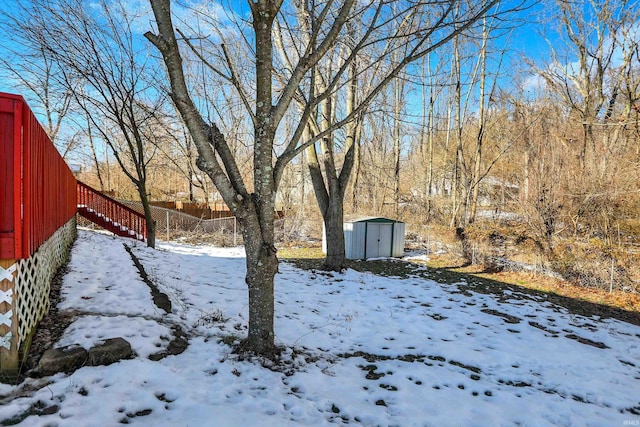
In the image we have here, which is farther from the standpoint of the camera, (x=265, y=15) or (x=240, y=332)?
(x=240, y=332)

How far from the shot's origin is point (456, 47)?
13.8 metres

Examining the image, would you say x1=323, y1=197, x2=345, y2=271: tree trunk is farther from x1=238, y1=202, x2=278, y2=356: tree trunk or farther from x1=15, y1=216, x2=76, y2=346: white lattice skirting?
x1=15, y1=216, x2=76, y2=346: white lattice skirting

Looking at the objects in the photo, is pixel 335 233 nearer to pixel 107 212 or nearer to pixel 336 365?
pixel 336 365

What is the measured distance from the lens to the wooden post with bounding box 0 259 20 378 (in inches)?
91.6

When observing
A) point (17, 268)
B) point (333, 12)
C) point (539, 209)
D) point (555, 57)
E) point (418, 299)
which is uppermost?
point (555, 57)

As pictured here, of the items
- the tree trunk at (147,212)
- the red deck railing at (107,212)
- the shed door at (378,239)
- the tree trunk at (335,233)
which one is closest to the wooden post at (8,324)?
the tree trunk at (335,233)

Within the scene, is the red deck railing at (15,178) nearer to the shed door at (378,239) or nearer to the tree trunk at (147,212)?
the tree trunk at (147,212)

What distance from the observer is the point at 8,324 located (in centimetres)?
236

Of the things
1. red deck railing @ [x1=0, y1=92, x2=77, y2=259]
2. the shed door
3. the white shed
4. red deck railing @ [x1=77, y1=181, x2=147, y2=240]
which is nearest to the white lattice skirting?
red deck railing @ [x1=0, y1=92, x2=77, y2=259]

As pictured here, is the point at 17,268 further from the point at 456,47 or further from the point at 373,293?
the point at 456,47

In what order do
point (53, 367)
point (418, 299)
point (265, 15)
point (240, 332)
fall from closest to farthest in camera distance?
point (53, 367) < point (265, 15) < point (240, 332) < point (418, 299)

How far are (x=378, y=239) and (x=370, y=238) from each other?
1.03 feet

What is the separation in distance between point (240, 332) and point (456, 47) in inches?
568

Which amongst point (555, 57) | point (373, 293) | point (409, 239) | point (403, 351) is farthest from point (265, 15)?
point (555, 57)
